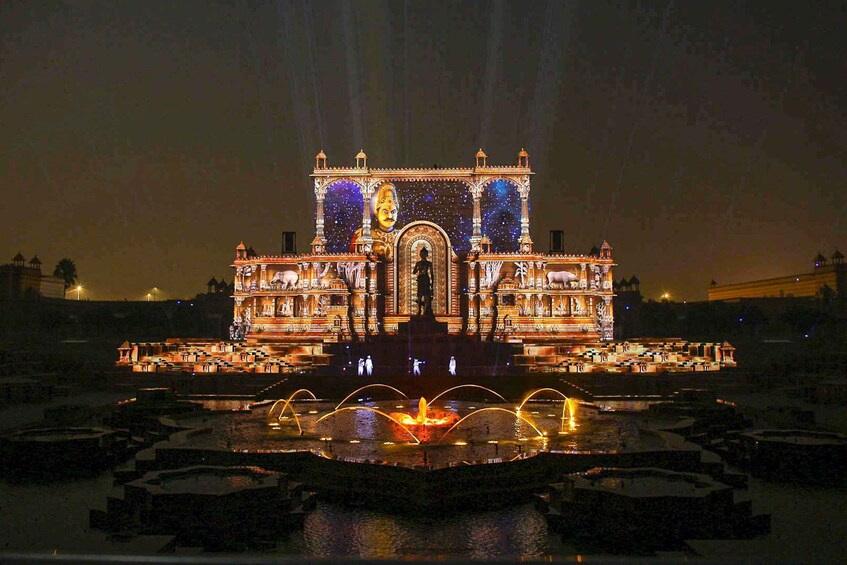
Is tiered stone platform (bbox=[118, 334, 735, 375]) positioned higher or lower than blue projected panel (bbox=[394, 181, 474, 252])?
lower

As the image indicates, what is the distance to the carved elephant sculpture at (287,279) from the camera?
5403cm

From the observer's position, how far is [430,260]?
172 ft

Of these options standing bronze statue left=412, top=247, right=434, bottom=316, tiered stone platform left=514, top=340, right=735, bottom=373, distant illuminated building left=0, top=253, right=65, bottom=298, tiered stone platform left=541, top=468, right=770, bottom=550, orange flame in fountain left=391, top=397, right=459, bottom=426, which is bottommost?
tiered stone platform left=541, top=468, right=770, bottom=550

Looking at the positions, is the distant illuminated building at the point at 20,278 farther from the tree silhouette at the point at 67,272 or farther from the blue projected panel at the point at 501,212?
the blue projected panel at the point at 501,212

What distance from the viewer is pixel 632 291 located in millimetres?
82625

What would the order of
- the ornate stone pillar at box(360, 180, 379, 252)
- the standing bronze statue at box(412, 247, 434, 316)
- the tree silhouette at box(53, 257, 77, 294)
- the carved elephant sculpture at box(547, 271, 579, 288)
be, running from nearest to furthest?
the standing bronze statue at box(412, 247, 434, 316), the ornate stone pillar at box(360, 180, 379, 252), the carved elephant sculpture at box(547, 271, 579, 288), the tree silhouette at box(53, 257, 77, 294)

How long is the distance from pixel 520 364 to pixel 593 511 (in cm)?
2988

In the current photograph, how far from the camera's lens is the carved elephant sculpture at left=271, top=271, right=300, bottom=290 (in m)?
54.0

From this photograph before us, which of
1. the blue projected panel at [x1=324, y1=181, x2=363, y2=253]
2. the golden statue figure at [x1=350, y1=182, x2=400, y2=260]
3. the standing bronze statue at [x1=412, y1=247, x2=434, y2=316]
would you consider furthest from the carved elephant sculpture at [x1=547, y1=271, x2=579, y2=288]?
the blue projected panel at [x1=324, y1=181, x2=363, y2=253]

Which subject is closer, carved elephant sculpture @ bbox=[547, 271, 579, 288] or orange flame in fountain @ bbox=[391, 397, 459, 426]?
orange flame in fountain @ bbox=[391, 397, 459, 426]

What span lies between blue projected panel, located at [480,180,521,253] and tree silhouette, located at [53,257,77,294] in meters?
69.1

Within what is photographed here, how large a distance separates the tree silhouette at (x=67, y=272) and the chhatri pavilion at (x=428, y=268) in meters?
56.3

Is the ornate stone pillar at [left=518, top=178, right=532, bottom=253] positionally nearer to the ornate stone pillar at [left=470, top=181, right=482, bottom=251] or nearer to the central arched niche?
the ornate stone pillar at [left=470, top=181, right=482, bottom=251]

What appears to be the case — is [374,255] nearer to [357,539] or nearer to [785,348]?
[785,348]
